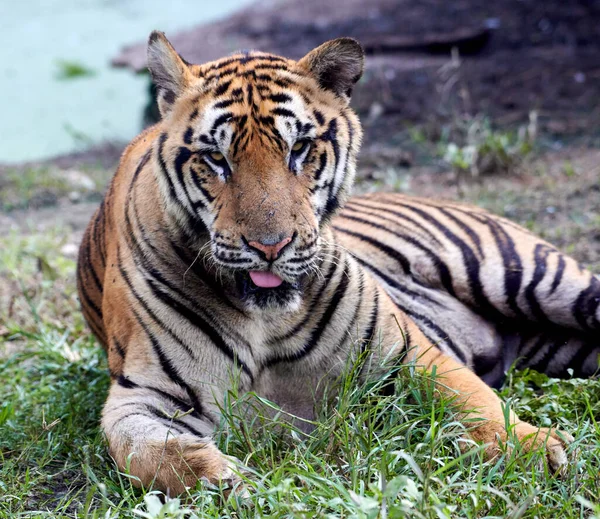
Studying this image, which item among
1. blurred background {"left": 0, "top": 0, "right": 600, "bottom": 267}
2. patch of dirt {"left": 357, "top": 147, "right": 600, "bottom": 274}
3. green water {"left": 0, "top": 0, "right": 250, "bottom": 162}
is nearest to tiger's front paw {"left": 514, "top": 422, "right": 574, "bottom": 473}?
patch of dirt {"left": 357, "top": 147, "right": 600, "bottom": 274}

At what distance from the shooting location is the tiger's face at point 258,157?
2.53 metres

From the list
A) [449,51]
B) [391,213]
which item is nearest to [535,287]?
[391,213]

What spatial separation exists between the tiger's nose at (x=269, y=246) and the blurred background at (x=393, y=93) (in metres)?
2.70

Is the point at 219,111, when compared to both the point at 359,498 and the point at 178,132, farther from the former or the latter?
the point at 359,498

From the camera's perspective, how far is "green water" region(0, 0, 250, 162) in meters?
10.3

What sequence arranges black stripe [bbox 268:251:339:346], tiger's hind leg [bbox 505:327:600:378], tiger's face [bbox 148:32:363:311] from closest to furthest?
tiger's face [bbox 148:32:363:311]
black stripe [bbox 268:251:339:346]
tiger's hind leg [bbox 505:327:600:378]

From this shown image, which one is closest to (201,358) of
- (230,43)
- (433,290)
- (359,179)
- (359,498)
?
(359,498)

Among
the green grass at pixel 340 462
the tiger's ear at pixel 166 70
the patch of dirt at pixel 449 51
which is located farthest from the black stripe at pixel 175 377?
the patch of dirt at pixel 449 51

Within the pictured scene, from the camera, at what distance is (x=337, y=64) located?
→ 284 centimetres

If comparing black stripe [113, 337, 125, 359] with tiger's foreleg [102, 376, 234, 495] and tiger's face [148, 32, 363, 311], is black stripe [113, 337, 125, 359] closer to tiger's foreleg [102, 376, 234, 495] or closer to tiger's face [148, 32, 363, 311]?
tiger's foreleg [102, 376, 234, 495]

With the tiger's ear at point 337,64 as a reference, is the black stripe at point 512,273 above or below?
below

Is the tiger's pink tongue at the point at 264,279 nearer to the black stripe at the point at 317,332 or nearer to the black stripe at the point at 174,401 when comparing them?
the black stripe at the point at 317,332

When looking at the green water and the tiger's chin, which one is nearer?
the tiger's chin

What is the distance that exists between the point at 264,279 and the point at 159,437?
1.94ft
